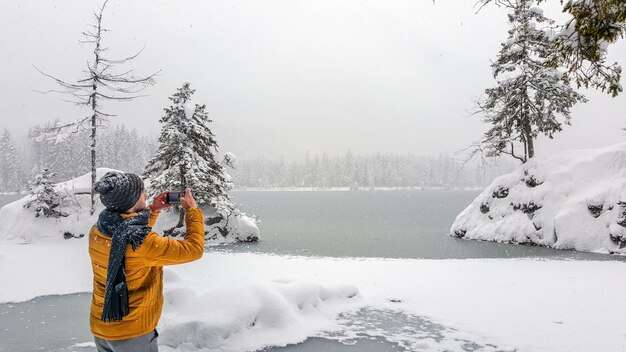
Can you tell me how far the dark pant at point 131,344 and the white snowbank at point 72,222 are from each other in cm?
2190

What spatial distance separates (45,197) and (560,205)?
30.4m

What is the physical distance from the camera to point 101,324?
8.49 ft

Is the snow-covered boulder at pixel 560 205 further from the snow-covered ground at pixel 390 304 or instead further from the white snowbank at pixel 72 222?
the white snowbank at pixel 72 222

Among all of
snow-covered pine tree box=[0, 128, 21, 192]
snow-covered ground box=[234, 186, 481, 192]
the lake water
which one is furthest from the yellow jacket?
snow-covered ground box=[234, 186, 481, 192]

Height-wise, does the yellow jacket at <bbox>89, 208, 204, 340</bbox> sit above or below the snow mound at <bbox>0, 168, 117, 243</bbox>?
above

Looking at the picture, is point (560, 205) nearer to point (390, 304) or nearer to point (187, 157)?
point (390, 304)

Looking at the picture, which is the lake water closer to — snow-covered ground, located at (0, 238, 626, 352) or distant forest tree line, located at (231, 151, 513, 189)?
snow-covered ground, located at (0, 238, 626, 352)

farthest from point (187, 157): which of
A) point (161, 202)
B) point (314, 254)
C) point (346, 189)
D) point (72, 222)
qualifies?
point (346, 189)

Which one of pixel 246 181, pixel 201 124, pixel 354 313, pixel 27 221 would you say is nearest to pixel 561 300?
pixel 354 313

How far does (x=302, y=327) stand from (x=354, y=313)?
1526 mm

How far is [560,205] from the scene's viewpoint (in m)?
23.2

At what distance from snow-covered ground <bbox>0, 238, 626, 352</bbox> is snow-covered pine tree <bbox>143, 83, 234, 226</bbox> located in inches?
433

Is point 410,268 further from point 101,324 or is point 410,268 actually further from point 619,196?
point 619,196

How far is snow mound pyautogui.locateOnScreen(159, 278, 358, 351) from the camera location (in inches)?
257
